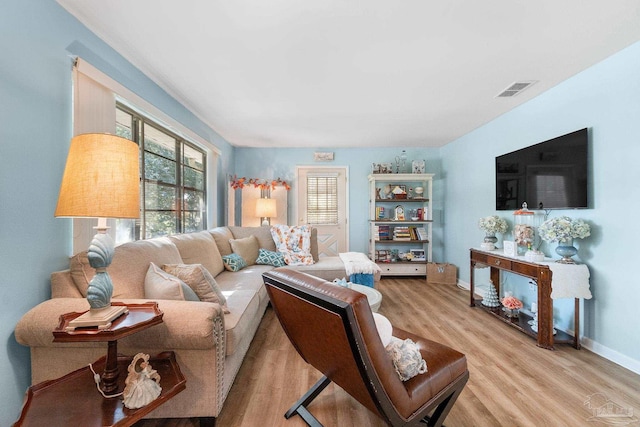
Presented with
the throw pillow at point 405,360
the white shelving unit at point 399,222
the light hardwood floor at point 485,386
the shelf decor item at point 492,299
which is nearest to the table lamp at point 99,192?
the light hardwood floor at point 485,386

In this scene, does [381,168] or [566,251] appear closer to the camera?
[566,251]

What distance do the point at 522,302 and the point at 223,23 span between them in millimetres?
3859

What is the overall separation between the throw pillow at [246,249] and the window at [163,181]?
629mm

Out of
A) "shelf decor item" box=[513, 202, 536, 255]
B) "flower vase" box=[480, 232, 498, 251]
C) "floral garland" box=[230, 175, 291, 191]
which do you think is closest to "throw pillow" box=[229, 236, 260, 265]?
"floral garland" box=[230, 175, 291, 191]

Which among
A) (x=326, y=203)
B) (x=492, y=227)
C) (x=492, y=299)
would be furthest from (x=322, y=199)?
(x=492, y=299)

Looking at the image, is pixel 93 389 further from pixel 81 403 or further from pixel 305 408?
pixel 305 408

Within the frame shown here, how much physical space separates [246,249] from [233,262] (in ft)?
1.14

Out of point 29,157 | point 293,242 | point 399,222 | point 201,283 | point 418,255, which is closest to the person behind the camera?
point 29,157

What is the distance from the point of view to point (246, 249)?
3430 millimetres

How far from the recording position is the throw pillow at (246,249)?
133 inches

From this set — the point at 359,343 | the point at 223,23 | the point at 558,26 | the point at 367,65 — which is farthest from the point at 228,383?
the point at 558,26

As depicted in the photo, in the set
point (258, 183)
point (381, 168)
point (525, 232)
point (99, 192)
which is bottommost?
point (525, 232)

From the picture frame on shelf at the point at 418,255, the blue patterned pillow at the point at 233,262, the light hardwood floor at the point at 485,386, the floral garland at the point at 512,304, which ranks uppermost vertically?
the blue patterned pillow at the point at 233,262

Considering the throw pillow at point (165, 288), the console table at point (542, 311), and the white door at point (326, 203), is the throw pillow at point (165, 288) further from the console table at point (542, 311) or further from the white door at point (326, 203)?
the white door at point (326, 203)
